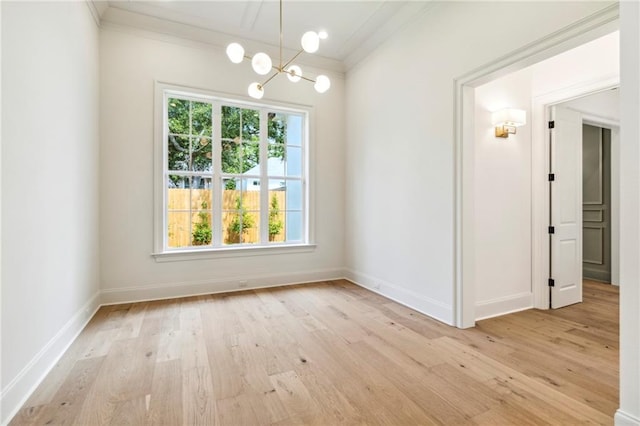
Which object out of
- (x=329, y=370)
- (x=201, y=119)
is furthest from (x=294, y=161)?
(x=329, y=370)

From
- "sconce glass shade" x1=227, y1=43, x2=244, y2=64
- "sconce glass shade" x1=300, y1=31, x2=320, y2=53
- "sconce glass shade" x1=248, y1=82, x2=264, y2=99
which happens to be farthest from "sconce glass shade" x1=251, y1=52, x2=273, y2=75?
"sconce glass shade" x1=248, y1=82, x2=264, y2=99

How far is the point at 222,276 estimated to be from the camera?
13.3 feet

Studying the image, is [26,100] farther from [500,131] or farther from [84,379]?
[500,131]

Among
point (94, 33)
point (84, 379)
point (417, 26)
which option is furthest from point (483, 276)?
point (94, 33)

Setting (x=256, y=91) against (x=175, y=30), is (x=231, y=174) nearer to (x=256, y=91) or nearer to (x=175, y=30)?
(x=256, y=91)

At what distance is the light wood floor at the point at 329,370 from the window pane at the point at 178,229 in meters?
0.93

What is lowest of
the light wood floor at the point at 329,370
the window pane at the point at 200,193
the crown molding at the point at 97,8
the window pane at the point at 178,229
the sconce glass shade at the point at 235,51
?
the light wood floor at the point at 329,370

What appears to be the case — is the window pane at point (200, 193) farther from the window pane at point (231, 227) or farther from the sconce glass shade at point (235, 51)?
the sconce glass shade at point (235, 51)

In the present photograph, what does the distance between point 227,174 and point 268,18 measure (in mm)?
2051

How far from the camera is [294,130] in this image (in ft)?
15.3

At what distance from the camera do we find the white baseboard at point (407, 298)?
2990 mm

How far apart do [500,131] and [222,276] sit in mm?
3814

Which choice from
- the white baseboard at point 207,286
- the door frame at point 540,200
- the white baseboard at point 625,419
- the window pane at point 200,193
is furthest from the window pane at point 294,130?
the white baseboard at point 625,419

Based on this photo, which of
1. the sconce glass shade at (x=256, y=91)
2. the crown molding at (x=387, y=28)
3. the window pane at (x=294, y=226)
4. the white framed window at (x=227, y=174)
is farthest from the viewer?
the window pane at (x=294, y=226)
